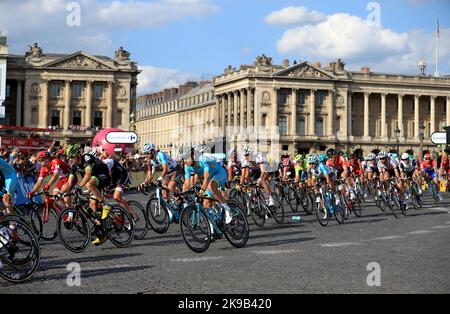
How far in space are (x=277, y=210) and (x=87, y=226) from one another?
758cm

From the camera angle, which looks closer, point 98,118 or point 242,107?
point 98,118

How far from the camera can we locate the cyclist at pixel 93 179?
1380 centimetres

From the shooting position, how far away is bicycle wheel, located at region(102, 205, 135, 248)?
45.6 ft

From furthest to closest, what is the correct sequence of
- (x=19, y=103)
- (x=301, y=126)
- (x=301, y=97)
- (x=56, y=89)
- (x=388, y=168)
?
(x=301, y=97)
(x=301, y=126)
(x=56, y=89)
(x=19, y=103)
(x=388, y=168)

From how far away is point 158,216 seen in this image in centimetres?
1653

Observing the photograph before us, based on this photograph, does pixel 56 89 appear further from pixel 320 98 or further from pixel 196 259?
pixel 196 259

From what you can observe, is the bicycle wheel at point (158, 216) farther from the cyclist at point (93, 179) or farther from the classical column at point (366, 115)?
the classical column at point (366, 115)

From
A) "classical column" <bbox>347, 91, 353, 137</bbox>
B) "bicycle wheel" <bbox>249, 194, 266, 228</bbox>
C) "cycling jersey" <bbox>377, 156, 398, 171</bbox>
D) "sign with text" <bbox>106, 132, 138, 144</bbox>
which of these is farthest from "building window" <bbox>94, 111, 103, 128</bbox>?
"bicycle wheel" <bbox>249, 194, 266, 228</bbox>

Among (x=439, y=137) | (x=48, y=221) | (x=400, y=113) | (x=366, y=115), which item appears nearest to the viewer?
(x=48, y=221)

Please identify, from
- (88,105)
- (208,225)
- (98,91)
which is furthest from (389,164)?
(98,91)

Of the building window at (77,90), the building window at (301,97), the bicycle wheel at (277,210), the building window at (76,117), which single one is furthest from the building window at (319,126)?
the bicycle wheel at (277,210)

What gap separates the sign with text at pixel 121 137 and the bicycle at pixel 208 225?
11.3 metres
